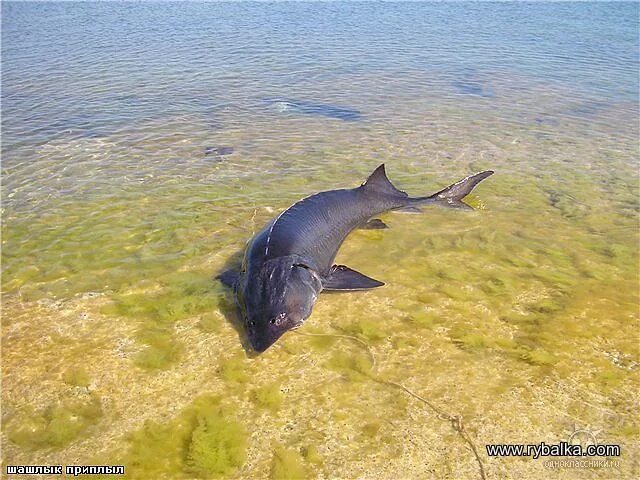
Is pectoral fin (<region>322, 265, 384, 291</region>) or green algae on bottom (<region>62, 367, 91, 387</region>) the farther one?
pectoral fin (<region>322, 265, 384, 291</region>)

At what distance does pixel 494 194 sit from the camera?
843 cm

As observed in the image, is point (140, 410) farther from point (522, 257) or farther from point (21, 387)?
point (522, 257)

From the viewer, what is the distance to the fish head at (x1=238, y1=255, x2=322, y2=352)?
174 inches

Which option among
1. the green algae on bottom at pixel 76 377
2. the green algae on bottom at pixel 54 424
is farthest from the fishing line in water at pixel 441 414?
the green algae on bottom at pixel 76 377

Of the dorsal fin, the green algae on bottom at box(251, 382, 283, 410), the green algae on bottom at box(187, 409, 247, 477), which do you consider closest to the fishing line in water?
the green algae on bottom at box(251, 382, 283, 410)

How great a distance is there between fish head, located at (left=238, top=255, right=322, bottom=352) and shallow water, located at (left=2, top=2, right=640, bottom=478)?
21cm

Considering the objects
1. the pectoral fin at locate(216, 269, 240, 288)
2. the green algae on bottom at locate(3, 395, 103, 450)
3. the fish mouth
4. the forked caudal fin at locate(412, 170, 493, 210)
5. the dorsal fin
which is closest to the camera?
the green algae on bottom at locate(3, 395, 103, 450)

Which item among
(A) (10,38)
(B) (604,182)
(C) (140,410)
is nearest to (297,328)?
(C) (140,410)

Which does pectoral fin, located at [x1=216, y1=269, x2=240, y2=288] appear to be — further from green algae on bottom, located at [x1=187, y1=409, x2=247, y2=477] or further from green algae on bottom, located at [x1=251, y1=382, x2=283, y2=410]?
green algae on bottom, located at [x1=187, y1=409, x2=247, y2=477]

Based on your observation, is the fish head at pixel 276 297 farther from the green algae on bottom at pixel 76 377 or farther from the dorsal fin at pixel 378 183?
the dorsal fin at pixel 378 183

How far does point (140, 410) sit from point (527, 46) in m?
28.8

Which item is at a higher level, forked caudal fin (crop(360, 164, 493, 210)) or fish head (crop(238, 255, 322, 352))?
fish head (crop(238, 255, 322, 352))

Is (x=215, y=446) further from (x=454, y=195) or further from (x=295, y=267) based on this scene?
(x=454, y=195)

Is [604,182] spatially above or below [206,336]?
below
